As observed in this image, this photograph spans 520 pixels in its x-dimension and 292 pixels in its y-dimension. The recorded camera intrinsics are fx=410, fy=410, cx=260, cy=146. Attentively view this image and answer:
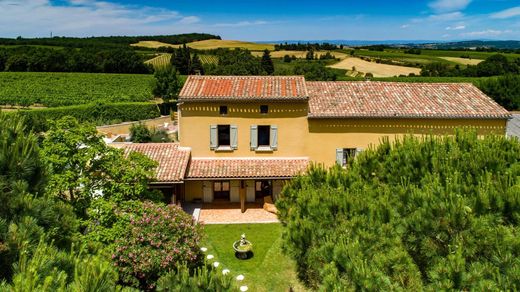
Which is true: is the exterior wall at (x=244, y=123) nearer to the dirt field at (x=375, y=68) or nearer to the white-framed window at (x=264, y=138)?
the white-framed window at (x=264, y=138)

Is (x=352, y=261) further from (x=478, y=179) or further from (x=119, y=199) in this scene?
(x=119, y=199)

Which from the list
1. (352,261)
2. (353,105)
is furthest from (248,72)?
(352,261)

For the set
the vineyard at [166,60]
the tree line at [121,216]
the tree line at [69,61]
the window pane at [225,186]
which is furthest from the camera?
the vineyard at [166,60]

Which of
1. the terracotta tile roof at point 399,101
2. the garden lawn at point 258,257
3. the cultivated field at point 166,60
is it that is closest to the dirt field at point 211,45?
the cultivated field at point 166,60

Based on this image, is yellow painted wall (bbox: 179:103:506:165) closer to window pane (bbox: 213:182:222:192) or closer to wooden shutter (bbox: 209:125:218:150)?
wooden shutter (bbox: 209:125:218:150)

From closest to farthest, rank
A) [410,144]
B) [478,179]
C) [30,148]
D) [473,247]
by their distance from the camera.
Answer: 1. [30,148]
2. [473,247]
3. [478,179]
4. [410,144]

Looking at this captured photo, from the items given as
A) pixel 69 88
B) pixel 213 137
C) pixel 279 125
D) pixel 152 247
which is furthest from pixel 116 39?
pixel 152 247
